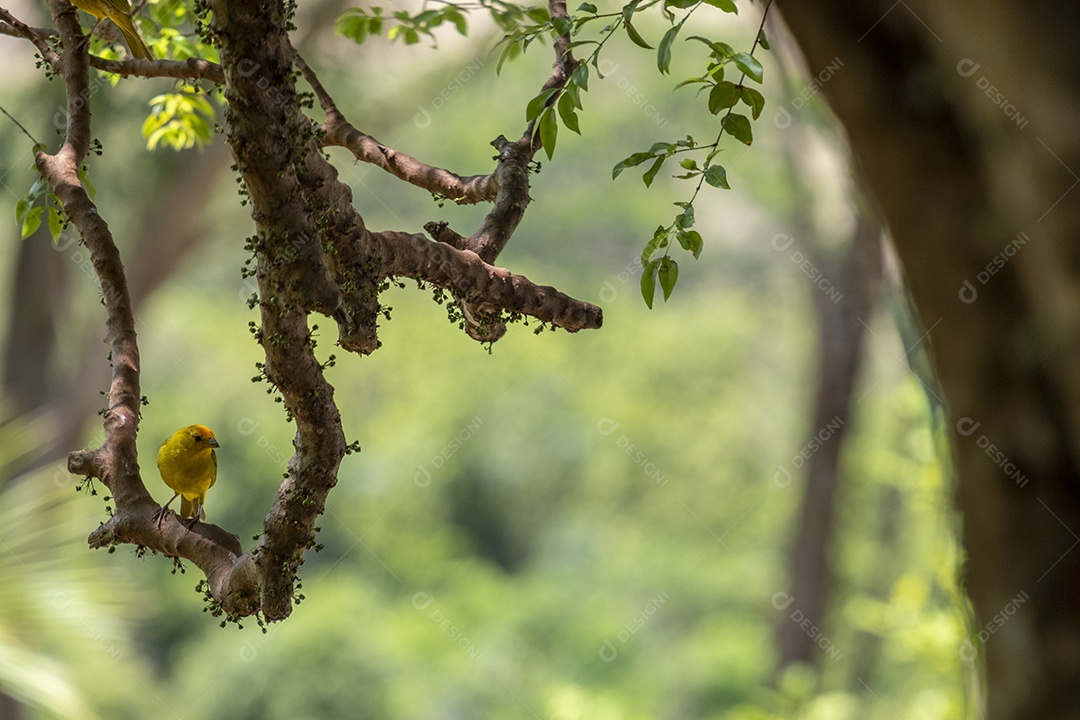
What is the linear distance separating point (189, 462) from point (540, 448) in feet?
30.2

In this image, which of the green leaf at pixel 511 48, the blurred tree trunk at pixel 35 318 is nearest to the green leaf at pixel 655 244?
the green leaf at pixel 511 48

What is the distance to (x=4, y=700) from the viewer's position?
449cm

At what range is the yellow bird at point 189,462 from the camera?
160cm

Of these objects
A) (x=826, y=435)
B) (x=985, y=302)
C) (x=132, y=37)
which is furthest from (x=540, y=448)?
(x=985, y=302)

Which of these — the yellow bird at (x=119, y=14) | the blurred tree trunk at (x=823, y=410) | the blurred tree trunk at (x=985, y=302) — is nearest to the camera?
the blurred tree trunk at (x=985, y=302)

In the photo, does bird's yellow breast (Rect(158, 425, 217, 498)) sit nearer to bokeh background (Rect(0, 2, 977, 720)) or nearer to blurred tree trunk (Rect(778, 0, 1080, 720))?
blurred tree trunk (Rect(778, 0, 1080, 720))

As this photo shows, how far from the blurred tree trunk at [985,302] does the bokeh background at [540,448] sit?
5140 mm

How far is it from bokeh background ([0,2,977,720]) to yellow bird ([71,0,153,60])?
3937 millimetres

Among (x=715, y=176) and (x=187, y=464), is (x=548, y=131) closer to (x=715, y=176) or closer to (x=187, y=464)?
(x=715, y=176)

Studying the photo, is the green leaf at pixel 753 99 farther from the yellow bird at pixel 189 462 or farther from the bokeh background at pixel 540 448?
the bokeh background at pixel 540 448

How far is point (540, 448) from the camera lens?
1079 cm

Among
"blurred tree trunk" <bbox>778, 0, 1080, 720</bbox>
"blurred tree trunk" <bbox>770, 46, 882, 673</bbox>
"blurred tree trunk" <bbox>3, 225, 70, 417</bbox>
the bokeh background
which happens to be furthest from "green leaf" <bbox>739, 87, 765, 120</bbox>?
"blurred tree trunk" <bbox>3, 225, 70, 417</bbox>

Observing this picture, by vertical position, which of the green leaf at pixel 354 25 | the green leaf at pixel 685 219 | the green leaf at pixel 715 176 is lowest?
the green leaf at pixel 715 176

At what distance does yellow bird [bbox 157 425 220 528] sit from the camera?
1.60 m
